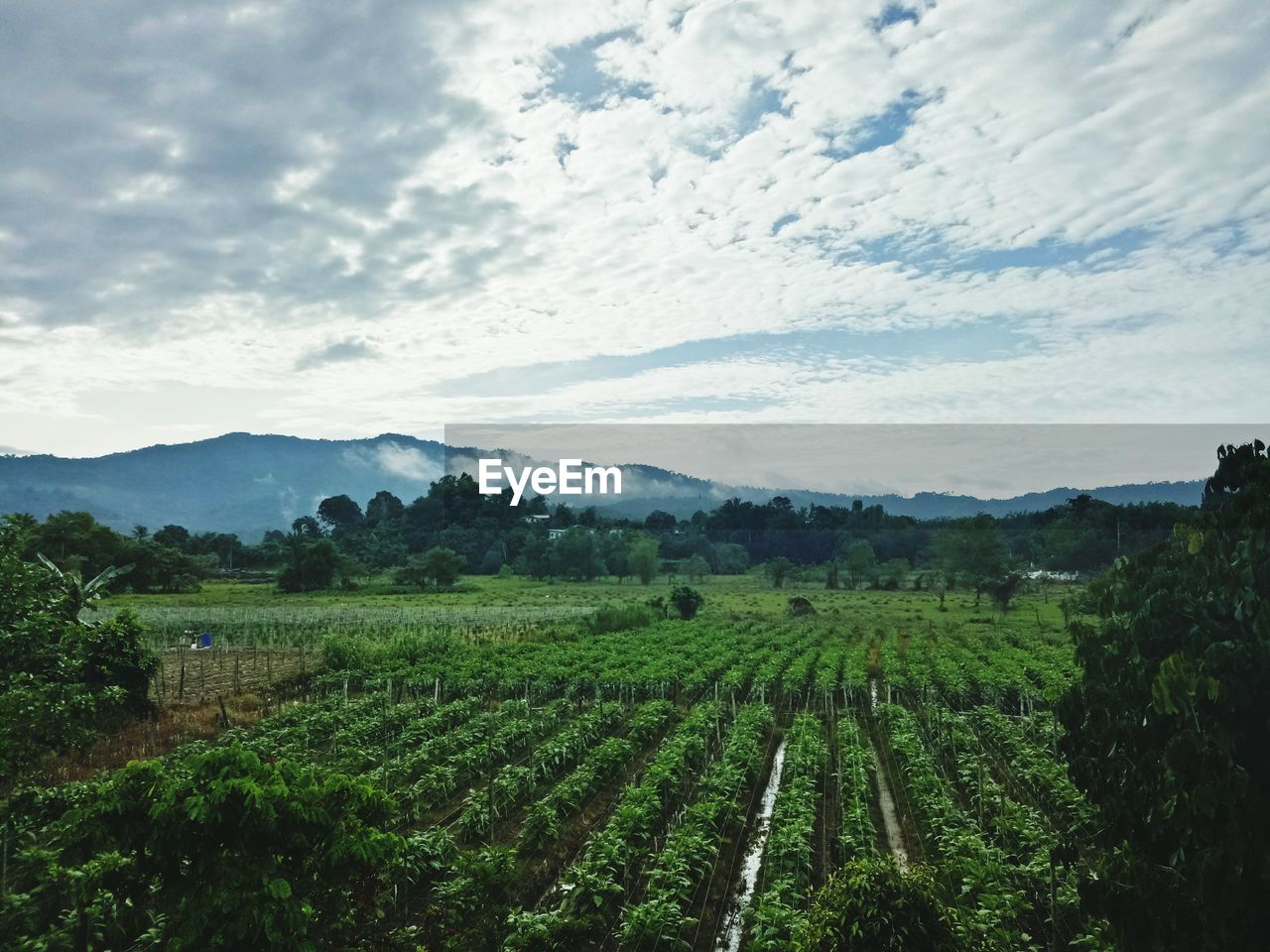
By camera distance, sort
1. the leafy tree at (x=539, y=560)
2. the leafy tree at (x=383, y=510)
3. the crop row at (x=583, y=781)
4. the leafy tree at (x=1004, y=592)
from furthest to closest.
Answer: the leafy tree at (x=383, y=510)
the leafy tree at (x=539, y=560)
the leafy tree at (x=1004, y=592)
the crop row at (x=583, y=781)

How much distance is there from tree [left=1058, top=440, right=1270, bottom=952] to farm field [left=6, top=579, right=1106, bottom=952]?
0.91m

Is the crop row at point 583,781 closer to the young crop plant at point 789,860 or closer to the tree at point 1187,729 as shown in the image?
the young crop plant at point 789,860

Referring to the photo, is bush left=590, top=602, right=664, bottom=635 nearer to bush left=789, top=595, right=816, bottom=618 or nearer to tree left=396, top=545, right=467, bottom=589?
bush left=789, top=595, right=816, bottom=618

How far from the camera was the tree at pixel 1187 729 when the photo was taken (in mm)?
4707

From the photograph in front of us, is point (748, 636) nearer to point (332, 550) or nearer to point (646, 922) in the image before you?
point (646, 922)

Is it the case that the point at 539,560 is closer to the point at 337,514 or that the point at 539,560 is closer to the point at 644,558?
the point at 644,558

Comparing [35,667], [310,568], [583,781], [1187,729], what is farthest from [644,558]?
[1187,729]

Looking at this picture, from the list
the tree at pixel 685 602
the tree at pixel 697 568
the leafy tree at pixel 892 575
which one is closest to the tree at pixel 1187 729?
the tree at pixel 685 602

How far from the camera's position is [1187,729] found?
4.91m

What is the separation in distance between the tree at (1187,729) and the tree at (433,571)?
6271cm

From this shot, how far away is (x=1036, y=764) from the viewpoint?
520 inches

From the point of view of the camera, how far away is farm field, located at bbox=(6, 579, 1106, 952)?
7.85 m

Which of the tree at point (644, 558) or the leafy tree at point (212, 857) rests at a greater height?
the leafy tree at point (212, 857)

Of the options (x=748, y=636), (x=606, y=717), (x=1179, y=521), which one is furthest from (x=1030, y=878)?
(x=748, y=636)
